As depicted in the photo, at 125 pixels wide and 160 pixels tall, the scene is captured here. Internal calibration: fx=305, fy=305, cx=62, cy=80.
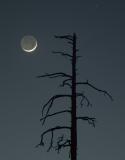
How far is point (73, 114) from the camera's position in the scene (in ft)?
33.5

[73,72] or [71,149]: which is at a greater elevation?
[73,72]

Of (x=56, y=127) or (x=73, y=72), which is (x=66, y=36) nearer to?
(x=73, y=72)

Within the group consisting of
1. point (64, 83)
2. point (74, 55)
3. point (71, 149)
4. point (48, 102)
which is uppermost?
point (74, 55)

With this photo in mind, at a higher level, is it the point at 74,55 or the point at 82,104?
the point at 74,55

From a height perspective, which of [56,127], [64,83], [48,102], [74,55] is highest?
[74,55]

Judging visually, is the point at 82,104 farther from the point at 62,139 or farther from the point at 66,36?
the point at 66,36

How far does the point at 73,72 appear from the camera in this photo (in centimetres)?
1034

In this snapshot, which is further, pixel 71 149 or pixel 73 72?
pixel 73 72

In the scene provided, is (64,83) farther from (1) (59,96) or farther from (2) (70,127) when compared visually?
(2) (70,127)

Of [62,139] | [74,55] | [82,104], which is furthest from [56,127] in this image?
[74,55]

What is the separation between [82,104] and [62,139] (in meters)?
1.47

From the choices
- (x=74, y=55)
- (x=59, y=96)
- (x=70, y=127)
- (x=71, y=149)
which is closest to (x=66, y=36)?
(x=74, y=55)

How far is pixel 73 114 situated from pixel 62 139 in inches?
38.5

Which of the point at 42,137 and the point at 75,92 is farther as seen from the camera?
the point at 75,92
